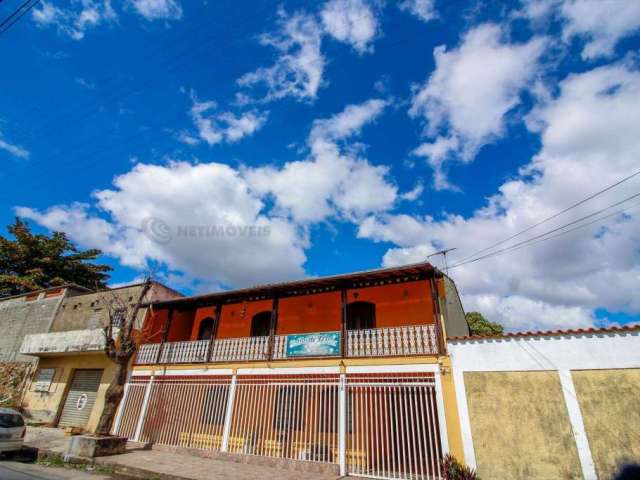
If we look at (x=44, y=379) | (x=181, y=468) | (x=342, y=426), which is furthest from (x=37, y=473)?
(x=44, y=379)

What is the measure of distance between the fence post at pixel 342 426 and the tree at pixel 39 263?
64.9 feet

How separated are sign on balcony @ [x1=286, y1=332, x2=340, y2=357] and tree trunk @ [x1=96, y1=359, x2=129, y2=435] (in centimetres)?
505

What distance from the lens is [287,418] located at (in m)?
8.80

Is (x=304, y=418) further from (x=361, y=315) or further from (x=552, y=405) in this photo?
(x=552, y=405)

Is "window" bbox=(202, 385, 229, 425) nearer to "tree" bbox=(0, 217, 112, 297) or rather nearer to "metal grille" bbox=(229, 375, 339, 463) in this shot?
"metal grille" bbox=(229, 375, 339, 463)

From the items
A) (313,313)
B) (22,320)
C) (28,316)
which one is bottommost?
(313,313)

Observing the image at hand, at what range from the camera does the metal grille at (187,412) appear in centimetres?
980

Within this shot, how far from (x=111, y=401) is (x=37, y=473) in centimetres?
255

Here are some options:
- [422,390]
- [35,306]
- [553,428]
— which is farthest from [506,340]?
[35,306]

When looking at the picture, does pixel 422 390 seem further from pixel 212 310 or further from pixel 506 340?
pixel 212 310

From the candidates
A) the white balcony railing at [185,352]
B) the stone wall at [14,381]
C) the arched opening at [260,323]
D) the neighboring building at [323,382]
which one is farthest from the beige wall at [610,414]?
the stone wall at [14,381]

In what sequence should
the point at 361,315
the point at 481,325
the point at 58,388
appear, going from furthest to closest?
the point at 481,325
the point at 58,388
the point at 361,315

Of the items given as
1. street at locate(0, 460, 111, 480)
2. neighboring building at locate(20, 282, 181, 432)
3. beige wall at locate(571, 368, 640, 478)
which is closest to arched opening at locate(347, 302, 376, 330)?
beige wall at locate(571, 368, 640, 478)

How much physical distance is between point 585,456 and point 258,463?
7028 mm
